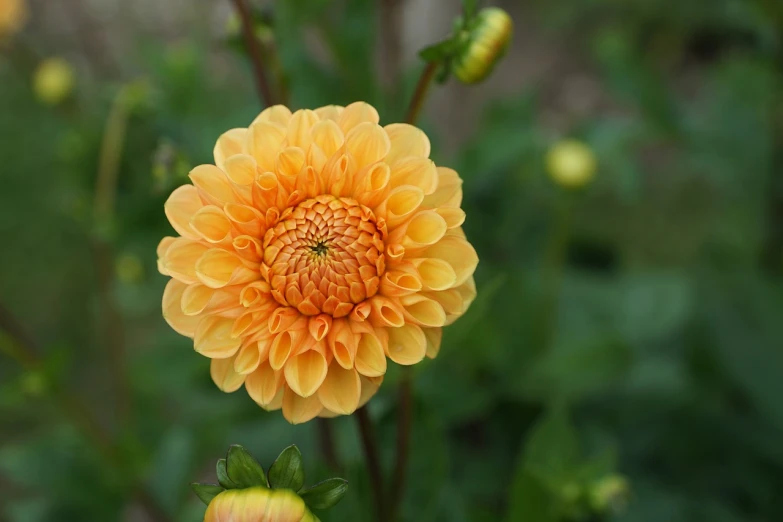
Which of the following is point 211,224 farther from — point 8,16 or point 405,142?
point 8,16

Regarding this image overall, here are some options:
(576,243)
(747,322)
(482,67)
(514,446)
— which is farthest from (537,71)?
(482,67)

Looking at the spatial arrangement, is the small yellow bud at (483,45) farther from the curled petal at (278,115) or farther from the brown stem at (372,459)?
the brown stem at (372,459)

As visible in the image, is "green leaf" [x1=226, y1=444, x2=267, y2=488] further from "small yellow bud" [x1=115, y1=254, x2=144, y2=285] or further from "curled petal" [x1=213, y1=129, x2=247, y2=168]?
"small yellow bud" [x1=115, y1=254, x2=144, y2=285]

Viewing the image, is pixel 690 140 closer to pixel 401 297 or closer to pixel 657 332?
pixel 657 332

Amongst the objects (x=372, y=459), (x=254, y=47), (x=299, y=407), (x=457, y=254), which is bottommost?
(x=372, y=459)

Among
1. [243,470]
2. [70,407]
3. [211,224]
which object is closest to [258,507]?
[243,470]

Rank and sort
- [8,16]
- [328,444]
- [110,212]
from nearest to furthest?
1. [328,444]
2. [110,212]
3. [8,16]
